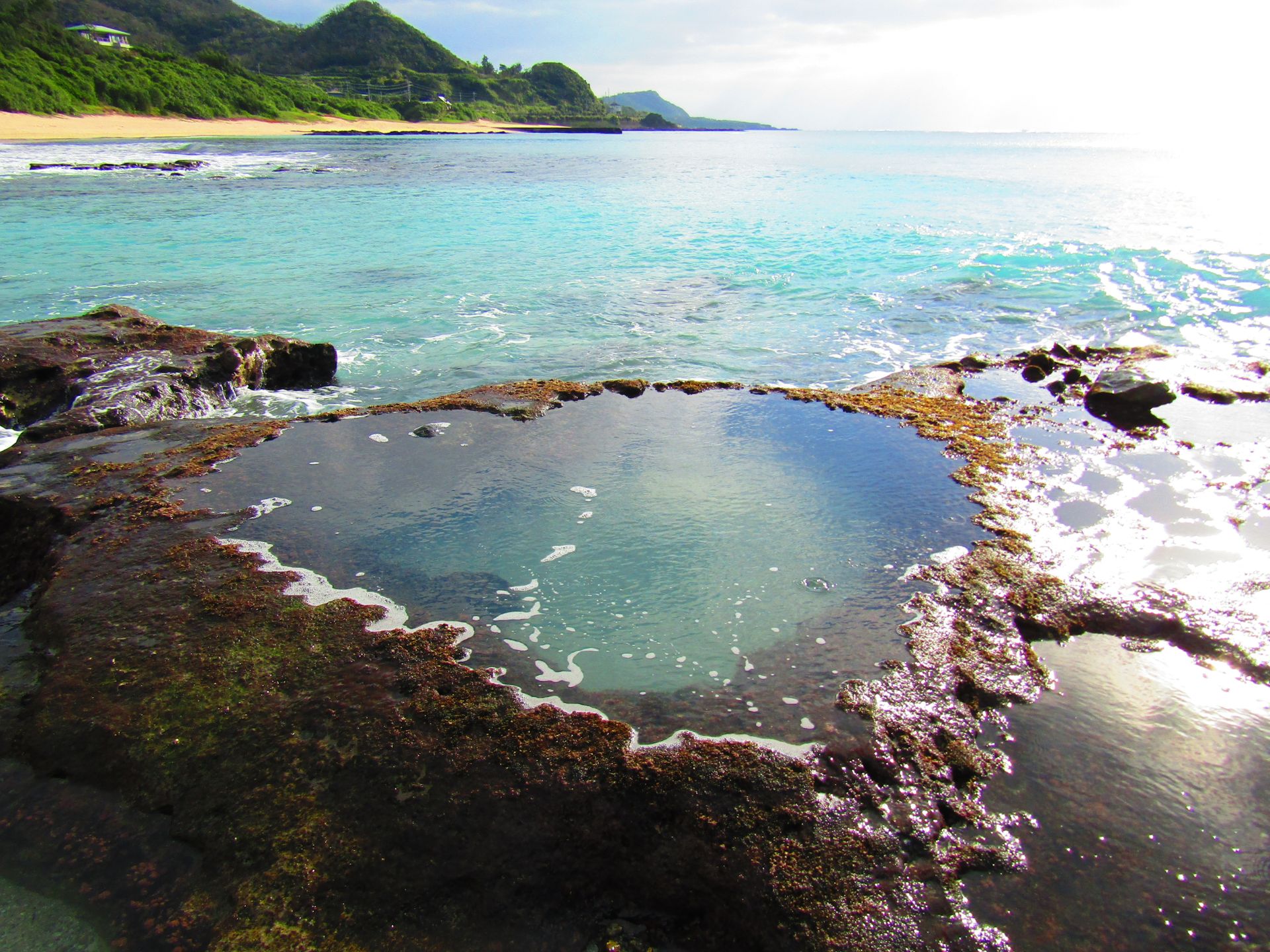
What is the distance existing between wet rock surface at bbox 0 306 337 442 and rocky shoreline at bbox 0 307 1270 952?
3.22 metres

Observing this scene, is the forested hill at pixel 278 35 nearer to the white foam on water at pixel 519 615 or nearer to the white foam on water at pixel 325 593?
the white foam on water at pixel 325 593

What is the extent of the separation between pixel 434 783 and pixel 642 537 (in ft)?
7.44

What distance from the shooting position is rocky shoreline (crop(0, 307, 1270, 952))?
2.53 meters

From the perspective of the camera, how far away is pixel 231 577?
4.16m

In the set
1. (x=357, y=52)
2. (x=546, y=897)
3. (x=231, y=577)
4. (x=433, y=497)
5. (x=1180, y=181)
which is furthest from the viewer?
(x=357, y=52)

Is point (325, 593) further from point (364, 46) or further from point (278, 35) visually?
point (278, 35)

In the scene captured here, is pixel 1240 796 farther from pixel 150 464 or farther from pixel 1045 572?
pixel 150 464

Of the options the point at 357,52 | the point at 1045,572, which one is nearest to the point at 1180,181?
the point at 1045,572

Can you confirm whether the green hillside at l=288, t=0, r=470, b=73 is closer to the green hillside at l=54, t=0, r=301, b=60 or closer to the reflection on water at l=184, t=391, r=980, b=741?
the green hillside at l=54, t=0, r=301, b=60

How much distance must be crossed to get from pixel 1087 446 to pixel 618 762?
591 cm

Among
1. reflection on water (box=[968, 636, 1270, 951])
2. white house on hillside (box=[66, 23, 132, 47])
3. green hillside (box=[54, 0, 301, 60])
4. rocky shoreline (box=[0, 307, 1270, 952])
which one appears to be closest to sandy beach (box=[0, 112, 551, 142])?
white house on hillside (box=[66, 23, 132, 47])

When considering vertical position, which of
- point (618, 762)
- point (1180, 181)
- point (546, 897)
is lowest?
point (546, 897)

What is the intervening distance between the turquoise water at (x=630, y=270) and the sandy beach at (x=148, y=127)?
1821cm

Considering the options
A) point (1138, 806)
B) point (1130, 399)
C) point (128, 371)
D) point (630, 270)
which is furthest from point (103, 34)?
point (1138, 806)
